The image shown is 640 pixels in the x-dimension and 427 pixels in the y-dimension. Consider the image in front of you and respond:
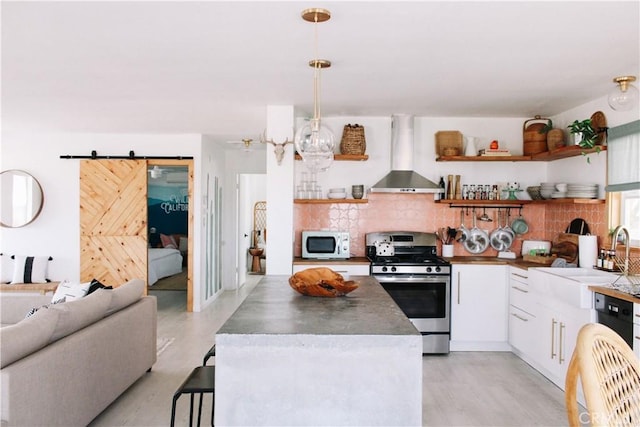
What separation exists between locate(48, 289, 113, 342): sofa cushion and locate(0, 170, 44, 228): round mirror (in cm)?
424

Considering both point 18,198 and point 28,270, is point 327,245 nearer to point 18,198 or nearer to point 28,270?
point 28,270

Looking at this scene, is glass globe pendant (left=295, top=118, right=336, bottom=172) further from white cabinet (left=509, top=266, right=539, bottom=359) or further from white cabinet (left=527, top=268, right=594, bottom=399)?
white cabinet (left=509, top=266, right=539, bottom=359)

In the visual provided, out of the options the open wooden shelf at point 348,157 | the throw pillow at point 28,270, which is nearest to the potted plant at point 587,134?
the open wooden shelf at point 348,157

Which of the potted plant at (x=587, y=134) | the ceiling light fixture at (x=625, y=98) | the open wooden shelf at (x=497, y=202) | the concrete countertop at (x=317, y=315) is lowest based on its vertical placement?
the concrete countertop at (x=317, y=315)

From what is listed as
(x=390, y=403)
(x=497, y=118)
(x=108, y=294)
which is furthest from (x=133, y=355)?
(x=497, y=118)

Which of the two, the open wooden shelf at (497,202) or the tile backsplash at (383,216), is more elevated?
the open wooden shelf at (497,202)

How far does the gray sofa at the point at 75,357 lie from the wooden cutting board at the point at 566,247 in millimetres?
3972

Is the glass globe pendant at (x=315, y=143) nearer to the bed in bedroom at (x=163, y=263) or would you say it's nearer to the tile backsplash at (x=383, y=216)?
the tile backsplash at (x=383, y=216)

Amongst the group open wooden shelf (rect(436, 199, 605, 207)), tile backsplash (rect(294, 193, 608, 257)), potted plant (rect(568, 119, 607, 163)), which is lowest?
tile backsplash (rect(294, 193, 608, 257))

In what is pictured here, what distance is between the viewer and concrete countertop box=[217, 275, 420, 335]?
88.0 inches

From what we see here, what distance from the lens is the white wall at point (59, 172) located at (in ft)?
23.0

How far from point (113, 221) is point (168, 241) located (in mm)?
1415

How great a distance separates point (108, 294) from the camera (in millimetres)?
3639

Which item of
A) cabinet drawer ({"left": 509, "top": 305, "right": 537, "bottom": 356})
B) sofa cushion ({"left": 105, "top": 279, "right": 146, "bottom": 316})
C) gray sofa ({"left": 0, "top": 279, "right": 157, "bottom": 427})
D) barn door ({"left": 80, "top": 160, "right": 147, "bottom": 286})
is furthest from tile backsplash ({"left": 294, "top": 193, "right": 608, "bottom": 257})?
barn door ({"left": 80, "top": 160, "right": 147, "bottom": 286})
